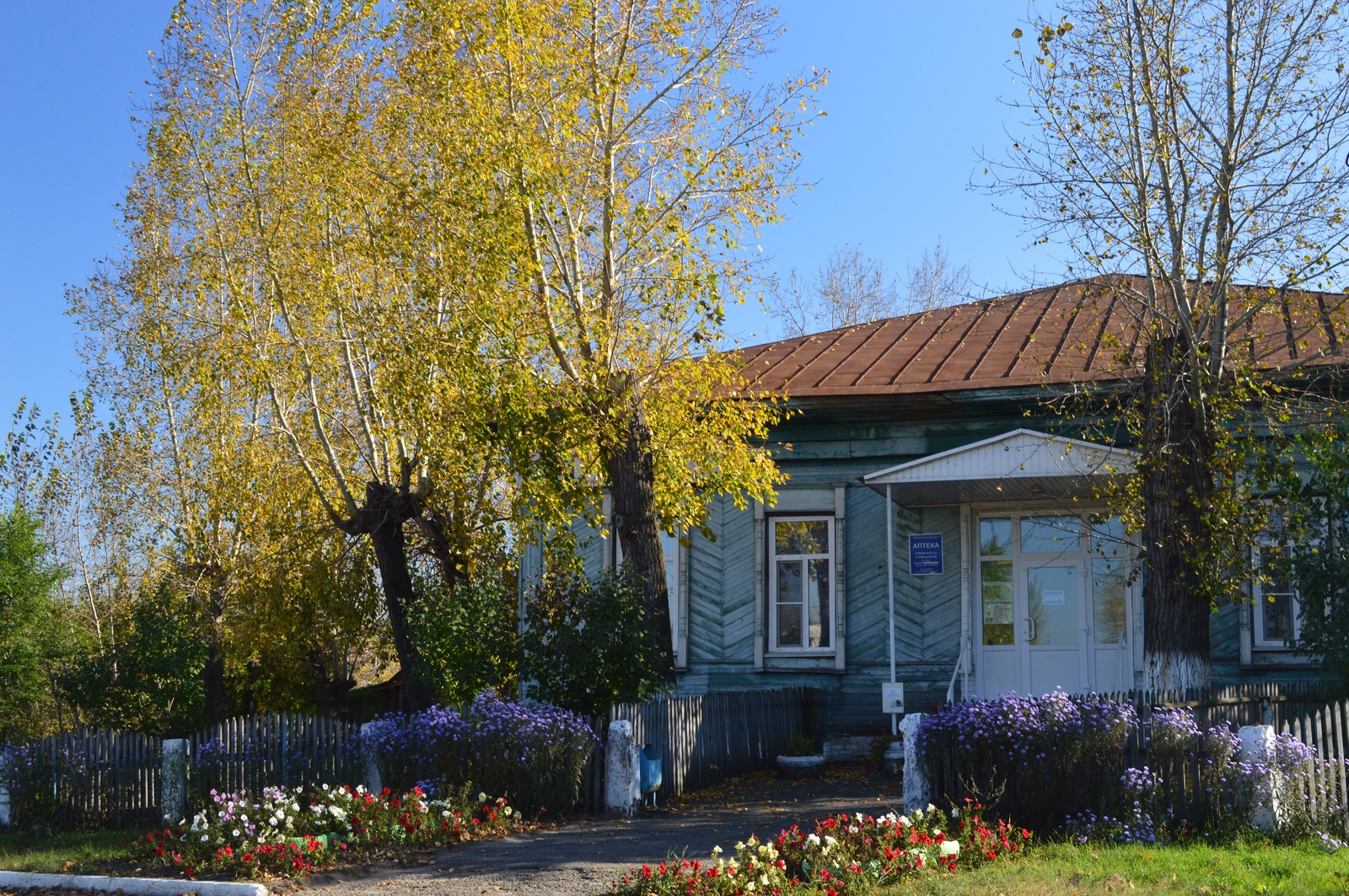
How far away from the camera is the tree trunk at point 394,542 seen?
15969 millimetres

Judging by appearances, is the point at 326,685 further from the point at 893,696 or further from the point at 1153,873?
the point at 1153,873

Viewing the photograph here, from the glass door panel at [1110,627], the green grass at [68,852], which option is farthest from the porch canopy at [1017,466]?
the green grass at [68,852]

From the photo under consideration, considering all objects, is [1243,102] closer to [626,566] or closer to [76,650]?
[626,566]

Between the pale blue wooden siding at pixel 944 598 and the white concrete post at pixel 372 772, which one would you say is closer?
the white concrete post at pixel 372 772

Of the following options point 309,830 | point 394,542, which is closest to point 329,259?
point 394,542

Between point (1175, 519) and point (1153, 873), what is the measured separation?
13.5ft

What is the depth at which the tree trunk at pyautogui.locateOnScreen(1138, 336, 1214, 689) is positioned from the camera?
1055 centimetres

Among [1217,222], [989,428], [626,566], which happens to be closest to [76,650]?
[626,566]

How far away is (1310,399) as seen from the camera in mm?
12016

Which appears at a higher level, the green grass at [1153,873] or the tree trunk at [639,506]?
the tree trunk at [639,506]

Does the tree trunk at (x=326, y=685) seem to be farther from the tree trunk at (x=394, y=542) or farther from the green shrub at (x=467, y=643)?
the green shrub at (x=467, y=643)

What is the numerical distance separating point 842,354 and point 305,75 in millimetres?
7935

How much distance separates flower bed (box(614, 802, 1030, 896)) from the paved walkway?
562 mm

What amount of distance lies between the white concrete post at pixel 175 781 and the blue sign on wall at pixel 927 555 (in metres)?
8.22
